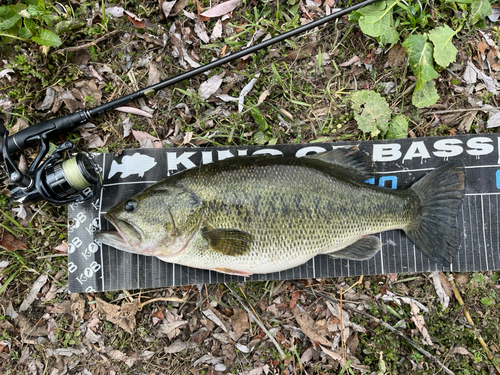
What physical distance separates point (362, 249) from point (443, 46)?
7.47 feet

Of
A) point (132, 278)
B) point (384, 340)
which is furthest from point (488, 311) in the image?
point (132, 278)

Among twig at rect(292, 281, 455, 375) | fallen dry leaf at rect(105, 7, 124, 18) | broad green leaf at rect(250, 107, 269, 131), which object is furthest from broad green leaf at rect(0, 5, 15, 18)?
twig at rect(292, 281, 455, 375)

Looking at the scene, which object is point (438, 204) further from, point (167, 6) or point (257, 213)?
point (167, 6)

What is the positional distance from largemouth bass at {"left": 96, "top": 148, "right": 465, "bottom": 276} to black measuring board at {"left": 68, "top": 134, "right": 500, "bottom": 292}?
0.40 m

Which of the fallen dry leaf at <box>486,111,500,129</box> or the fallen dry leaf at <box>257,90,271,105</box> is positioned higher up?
the fallen dry leaf at <box>257,90,271,105</box>

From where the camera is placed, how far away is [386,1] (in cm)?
326

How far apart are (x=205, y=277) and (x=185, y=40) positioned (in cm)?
263

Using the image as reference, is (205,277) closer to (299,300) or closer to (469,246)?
(299,300)

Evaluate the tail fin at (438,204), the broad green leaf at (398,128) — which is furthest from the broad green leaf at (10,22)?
the tail fin at (438,204)

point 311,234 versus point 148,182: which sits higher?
point 148,182

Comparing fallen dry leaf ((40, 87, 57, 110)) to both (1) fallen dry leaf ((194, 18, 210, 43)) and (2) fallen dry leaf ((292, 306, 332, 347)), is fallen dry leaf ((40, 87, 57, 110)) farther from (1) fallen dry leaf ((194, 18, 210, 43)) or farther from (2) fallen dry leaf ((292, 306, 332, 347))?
(2) fallen dry leaf ((292, 306, 332, 347))

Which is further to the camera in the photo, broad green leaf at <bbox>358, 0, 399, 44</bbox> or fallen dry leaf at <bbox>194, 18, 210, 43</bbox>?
fallen dry leaf at <bbox>194, 18, 210, 43</bbox>

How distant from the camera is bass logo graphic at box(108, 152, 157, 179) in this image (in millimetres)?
3340

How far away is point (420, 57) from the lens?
3.24 metres
